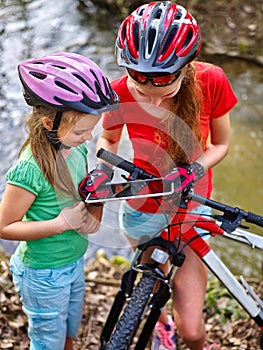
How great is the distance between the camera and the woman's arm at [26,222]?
2.31 m

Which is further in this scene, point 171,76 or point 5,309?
point 5,309

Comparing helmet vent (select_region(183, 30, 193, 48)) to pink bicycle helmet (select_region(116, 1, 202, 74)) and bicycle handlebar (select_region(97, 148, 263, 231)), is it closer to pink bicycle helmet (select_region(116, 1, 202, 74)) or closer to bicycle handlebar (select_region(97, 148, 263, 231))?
pink bicycle helmet (select_region(116, 1, 202, 74))

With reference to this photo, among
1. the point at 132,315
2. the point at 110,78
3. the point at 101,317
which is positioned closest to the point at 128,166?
the point at 132,315

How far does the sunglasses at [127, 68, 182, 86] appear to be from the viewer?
2320 millimetres

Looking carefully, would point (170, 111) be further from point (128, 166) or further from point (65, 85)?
point (65, 85)

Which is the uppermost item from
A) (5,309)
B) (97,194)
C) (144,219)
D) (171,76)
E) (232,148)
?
(171,76)

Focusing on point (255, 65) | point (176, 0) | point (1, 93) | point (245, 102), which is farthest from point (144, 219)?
point (176, 0)


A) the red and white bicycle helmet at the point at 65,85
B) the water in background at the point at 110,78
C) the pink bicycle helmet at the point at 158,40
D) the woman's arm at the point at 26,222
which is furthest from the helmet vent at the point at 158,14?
the water in background at the point at 110,78

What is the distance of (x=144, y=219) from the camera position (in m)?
2.87

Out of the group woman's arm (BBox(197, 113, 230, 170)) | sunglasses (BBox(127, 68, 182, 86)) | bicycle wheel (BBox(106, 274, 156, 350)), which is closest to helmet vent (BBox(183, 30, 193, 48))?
sunglasses (BBox(127, 68, 182, 86))

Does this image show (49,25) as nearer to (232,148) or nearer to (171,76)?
(232,148)

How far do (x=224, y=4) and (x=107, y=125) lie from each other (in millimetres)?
5816

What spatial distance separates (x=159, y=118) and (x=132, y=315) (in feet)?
3.07

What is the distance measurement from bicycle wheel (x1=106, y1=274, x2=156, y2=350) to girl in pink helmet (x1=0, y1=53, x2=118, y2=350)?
0.96ft
